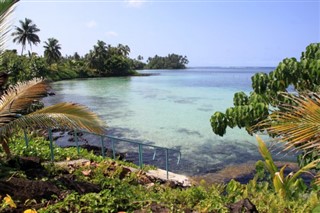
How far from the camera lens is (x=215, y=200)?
14.1 feet

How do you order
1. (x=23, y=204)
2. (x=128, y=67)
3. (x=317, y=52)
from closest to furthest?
1. (x=23, y=204)
2. (x=317, y=52)
3. (x=128, y=67)

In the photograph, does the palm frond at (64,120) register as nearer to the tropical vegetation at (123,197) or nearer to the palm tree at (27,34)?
the tropical vegetation at (123,197)

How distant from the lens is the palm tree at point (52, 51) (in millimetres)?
62572

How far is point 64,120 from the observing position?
4.77 metres

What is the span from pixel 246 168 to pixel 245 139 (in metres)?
4.49

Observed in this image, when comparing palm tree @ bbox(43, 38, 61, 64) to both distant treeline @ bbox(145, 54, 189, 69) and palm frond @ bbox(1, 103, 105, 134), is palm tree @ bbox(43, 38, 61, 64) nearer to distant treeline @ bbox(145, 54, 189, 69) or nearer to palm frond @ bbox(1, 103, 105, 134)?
palm frond @ bbox(1, 103, 105, 134)

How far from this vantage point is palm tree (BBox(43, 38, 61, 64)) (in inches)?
2463

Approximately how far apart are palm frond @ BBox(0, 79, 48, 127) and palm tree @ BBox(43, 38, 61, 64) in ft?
200

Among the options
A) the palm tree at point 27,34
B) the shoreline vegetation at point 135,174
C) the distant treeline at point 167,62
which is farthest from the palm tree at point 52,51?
the distant treeline at point 167,62

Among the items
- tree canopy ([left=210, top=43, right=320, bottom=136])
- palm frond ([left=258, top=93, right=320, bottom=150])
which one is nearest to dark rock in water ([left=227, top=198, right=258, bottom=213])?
palm frond ([left=258, top=93, right=320, bottom=150])

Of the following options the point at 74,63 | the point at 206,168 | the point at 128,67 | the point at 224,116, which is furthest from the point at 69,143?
the point at 128,67

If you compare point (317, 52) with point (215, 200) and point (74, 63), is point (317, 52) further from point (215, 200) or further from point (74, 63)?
point (74, 63)

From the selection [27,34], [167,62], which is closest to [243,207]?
[27,34]

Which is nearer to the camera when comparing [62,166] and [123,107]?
[62,166]
